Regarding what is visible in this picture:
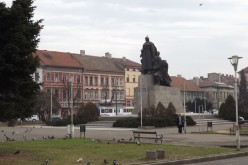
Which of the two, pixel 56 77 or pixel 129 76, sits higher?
pixel 129 76

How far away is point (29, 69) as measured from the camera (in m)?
18.0

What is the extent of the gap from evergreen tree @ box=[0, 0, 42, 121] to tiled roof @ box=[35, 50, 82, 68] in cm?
9178

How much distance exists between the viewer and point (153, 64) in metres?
53.3

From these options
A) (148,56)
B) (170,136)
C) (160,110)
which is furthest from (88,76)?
(170,136)

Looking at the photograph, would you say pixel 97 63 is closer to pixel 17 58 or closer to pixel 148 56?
pixel 148 56

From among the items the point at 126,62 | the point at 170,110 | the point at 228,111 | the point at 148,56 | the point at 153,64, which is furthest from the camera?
the point at 126,62

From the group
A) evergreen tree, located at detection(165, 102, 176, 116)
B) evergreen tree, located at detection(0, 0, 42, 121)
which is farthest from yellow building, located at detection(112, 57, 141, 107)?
evergreen tree, located at detection(0, 0, 42, 121)

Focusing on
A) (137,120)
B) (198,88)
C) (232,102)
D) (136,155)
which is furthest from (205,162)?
(198,88)

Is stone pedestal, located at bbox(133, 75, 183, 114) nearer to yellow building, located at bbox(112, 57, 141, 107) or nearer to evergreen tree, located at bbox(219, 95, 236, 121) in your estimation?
evergreen tree, located at bbox(219, 95, 236, 121)

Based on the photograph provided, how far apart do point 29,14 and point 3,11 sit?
5.63 feet

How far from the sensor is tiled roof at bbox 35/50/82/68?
111 meters

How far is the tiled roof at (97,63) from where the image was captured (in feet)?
393

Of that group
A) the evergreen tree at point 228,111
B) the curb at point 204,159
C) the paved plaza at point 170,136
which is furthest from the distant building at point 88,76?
the curb at point 204,159

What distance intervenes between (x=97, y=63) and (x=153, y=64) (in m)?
72.1
